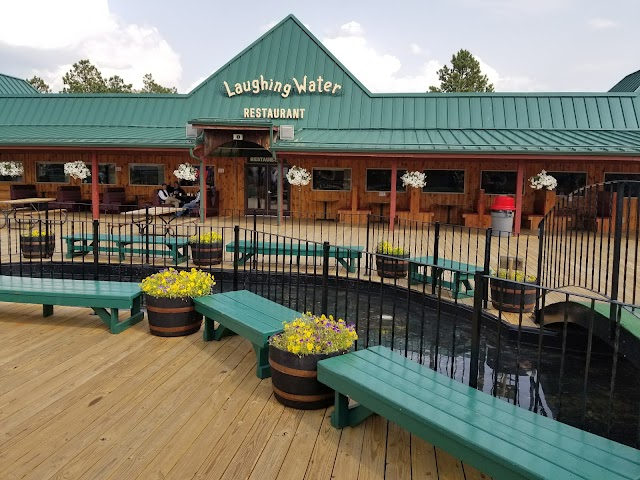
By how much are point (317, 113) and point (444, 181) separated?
5.56m

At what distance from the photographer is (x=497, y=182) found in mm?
18734

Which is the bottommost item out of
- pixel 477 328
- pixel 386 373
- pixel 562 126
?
pixel 386 373

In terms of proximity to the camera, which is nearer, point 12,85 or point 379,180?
point 379,180

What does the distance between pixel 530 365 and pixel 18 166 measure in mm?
20688

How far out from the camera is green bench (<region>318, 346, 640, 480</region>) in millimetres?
2568

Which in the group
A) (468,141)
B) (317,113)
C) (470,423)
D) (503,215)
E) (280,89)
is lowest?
(470,423)

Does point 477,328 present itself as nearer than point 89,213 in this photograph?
Yes

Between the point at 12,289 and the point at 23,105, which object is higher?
the point at 23,105

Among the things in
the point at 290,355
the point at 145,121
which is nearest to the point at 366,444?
the point at 290,355

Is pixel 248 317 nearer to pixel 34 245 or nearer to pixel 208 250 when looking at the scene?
pixel 208 250

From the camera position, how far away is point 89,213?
19.5 meters

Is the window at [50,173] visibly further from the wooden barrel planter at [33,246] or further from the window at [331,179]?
the wooden barrel planter at [33,246]

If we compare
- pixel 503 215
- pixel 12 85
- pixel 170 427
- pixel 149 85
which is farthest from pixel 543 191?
pixel 149 85

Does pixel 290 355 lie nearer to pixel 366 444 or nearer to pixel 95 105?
pixel 366 444
